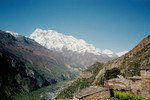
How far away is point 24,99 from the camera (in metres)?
116

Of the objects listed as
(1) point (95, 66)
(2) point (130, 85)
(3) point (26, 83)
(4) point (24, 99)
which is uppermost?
(1) point (95, 66)

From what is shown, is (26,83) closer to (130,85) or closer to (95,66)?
(95,66)

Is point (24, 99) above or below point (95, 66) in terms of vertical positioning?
below

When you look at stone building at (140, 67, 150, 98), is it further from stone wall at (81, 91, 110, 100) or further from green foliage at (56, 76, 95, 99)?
green foliage at (56, 76, 95, 99)

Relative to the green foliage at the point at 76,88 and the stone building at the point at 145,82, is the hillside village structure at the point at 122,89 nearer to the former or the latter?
the stone building at the point at 145,82

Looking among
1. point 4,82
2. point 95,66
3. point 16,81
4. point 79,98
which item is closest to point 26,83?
point 16,81

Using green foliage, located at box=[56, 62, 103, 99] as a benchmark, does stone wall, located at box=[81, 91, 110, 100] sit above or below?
above

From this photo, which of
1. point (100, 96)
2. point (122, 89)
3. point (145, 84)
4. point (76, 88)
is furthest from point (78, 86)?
point (100, 96)

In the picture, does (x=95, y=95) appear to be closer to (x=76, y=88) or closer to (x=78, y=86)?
(x=78, y=86)

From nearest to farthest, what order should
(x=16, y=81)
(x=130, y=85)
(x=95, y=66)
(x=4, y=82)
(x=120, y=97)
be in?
(x=120, y=97) < (x=130, y=85) < (x=95, y=66) < (x=4, y=82) < (x=16, y=81)

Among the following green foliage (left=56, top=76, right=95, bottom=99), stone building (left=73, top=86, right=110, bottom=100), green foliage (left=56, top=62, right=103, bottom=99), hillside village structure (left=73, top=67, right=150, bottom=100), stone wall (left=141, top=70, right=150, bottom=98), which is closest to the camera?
stone building (left=73, top=86, right=110, bottom=100)

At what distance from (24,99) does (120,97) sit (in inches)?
4630

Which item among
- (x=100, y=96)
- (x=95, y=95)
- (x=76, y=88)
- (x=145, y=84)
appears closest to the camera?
(x=95, y=95)

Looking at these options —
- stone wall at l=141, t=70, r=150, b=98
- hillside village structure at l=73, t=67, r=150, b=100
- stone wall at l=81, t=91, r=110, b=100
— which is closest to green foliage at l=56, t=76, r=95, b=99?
hillside village structure at l=73, t=67, r=150, b=100
